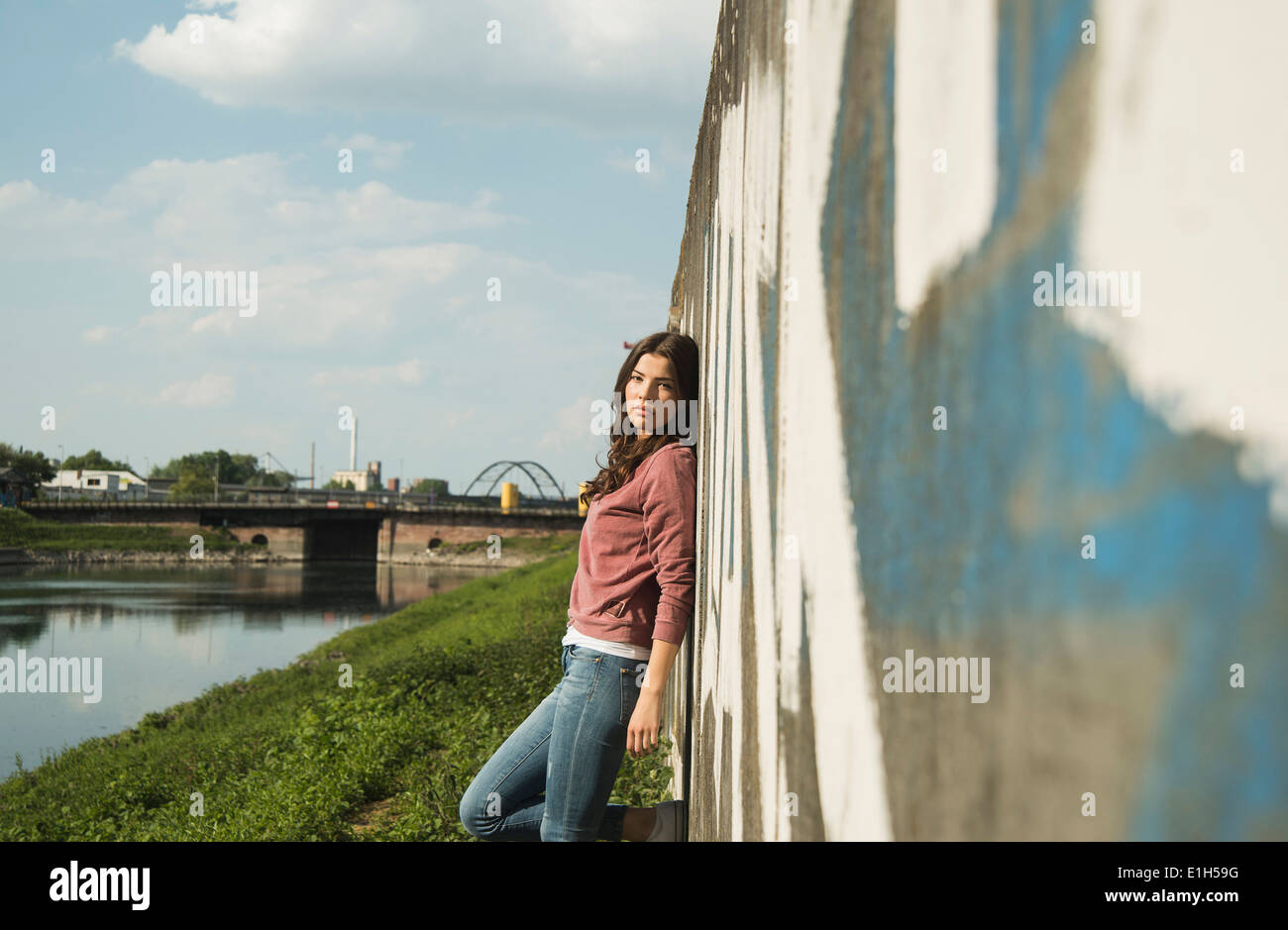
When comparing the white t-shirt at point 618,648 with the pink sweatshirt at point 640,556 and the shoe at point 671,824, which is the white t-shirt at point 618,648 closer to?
the pink sweatshirt at point 640,556

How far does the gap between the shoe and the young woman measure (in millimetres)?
237

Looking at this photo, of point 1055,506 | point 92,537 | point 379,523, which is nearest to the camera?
point 1055,506

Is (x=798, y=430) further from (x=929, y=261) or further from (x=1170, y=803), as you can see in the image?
(x=1170, y=803)

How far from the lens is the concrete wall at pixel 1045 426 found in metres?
0.66

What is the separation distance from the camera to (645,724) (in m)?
2.62

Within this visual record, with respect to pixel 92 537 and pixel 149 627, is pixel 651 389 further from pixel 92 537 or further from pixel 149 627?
pixel 92 537

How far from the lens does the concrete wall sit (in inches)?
26.0

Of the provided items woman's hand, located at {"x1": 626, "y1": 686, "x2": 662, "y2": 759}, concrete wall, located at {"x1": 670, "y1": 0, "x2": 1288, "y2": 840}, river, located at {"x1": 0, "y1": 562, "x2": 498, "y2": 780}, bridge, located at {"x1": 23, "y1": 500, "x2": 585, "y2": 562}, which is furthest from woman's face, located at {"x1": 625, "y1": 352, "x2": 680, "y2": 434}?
bridge, located at {"x1": 23, "y1": 500, "x2": 585, "y2": 562}

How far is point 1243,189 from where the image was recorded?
67 cm

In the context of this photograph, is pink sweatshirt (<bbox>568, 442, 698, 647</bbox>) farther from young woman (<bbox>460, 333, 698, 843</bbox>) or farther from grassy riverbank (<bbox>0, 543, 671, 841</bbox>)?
grassy riverbank (<bbox>0, 543, 671, 841</bbox>)

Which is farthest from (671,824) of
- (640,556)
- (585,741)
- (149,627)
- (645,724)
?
(149,627)

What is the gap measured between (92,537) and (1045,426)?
177 feet

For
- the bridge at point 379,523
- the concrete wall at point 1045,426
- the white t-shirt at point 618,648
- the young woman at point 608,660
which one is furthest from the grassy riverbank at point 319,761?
the bridge at point 379,523

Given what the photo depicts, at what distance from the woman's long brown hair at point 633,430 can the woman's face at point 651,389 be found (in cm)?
2
